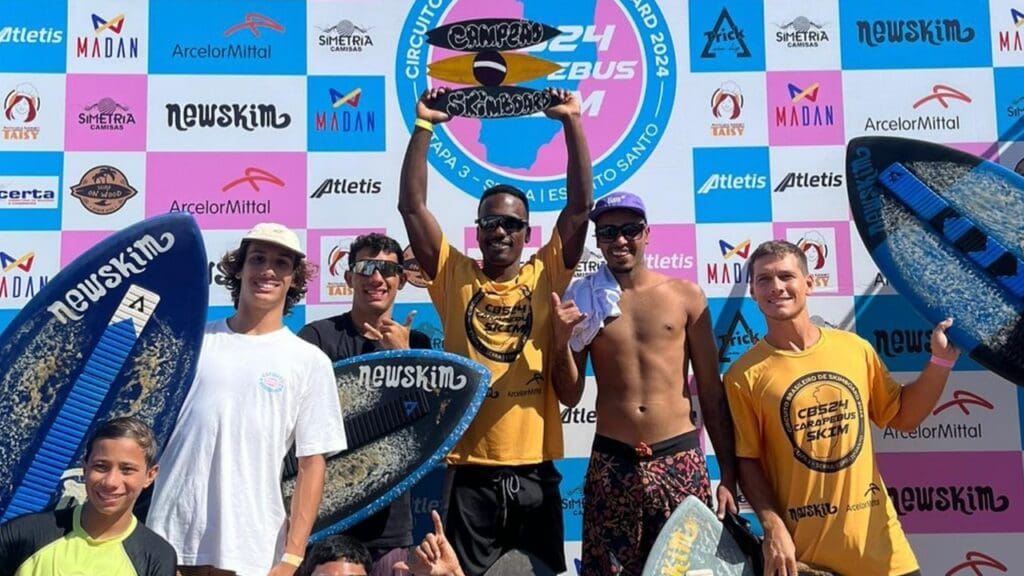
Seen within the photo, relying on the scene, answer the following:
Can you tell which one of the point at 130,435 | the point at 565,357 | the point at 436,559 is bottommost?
the point at 436,559

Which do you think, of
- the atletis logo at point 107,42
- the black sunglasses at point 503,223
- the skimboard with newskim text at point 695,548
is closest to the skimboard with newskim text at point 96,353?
the black sunglasses at point 503,223

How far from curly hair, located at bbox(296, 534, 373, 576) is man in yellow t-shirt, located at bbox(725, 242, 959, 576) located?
1296mm

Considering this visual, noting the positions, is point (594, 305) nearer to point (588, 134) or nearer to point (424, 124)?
point (424, 124)

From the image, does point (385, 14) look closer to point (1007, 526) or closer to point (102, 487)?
point (102, 487)

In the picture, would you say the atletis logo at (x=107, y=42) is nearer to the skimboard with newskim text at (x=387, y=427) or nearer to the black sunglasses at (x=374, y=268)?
the black sunglasses at (x=374, y=268)

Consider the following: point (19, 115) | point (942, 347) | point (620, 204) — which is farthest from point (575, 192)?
point (19, 115)

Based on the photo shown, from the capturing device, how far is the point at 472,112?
3.42 meters

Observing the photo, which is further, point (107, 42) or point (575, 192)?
point (107, 42)

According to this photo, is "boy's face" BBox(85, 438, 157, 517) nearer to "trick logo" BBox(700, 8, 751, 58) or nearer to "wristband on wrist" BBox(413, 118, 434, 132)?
"wristband on wrist" BBox(413, 118, 434, 132)

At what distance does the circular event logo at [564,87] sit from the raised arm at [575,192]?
65 cm

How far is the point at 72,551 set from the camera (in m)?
2.26

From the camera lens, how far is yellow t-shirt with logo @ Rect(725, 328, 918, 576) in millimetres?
2811

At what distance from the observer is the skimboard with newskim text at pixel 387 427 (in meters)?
3.17

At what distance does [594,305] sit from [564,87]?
1211mm
